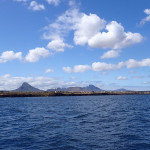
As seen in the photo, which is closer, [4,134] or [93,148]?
[93,148]

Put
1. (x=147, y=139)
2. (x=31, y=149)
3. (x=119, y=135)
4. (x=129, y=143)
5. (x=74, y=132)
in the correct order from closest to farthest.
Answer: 1. (x=31, y=149)
2. (x=129, y=143)
3. (x=147, y=139)
4. (x=119, y=135)
5. (x=74, y=132)

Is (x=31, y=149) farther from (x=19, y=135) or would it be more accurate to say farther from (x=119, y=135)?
(x=119, y=135)

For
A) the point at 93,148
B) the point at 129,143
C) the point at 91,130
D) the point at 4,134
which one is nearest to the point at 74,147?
the point at 93,148

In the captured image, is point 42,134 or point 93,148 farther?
point 42,134

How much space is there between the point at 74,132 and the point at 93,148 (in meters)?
8.63

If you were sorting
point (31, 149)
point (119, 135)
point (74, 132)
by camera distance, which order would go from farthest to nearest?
point (74, 132) → point (119, 135) → point (31, 149)

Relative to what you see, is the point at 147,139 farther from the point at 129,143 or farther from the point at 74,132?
the point at 74,132

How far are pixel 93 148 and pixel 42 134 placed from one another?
996cm

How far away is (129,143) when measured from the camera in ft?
83.2

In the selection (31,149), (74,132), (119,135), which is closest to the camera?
(31,149)

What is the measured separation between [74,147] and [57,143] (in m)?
2.72

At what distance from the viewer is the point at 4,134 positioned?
3077 centimetres

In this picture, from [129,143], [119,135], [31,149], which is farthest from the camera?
[119,135]

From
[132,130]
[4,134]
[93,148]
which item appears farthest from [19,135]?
[132,130]
